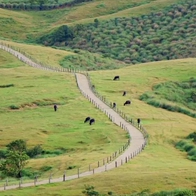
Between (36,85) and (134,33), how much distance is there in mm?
75895

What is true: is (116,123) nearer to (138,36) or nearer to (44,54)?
(44,54)

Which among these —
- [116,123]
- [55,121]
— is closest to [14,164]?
[116,123]

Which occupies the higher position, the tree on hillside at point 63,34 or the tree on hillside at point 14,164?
the tree on hillside at point 63,34

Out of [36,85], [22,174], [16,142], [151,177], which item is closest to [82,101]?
[36,85]

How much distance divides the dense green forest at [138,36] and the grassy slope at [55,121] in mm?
51370

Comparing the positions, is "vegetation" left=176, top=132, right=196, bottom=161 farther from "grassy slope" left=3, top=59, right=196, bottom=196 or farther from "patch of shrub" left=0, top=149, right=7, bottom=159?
"patch of shrub" left=0, top=149, right=7, bottom=159

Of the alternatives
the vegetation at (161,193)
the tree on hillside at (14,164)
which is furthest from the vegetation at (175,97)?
the vegetation at (161,193)

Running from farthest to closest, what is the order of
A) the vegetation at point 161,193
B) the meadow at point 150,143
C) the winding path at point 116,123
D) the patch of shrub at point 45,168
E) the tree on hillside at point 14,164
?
the patch of shrub at point 45,168, the tree on hillside at point 14,164, the winding path at point 116,123, the meadow at point 150,143, the vegetation at point 161,193

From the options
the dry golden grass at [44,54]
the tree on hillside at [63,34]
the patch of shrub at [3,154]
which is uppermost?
the tree on hillside at [63,34]

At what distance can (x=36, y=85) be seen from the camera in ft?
381

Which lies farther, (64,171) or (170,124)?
(170,124)

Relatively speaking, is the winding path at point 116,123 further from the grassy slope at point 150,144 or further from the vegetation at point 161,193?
the vegetation at point 161,193

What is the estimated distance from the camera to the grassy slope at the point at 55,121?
7819 cm

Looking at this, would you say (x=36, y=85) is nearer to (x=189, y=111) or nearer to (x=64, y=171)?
(x=189, y=111)
